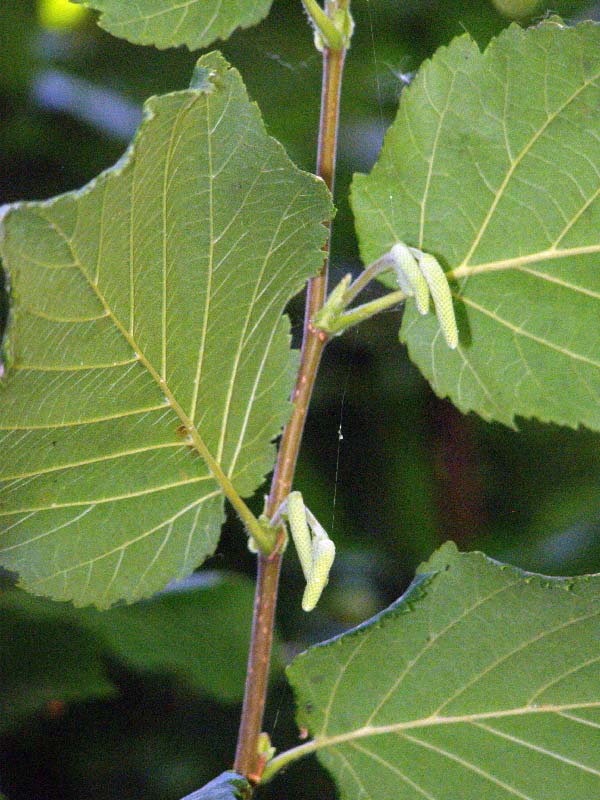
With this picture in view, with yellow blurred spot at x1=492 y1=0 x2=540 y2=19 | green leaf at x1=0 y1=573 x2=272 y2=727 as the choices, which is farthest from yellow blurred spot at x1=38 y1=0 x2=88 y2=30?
green leaf at x1=0 y1=573 x2=272 y2=727

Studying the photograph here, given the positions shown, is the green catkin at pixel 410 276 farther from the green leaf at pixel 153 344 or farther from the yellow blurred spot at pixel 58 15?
the yellow blurred spot at pixel 58 15

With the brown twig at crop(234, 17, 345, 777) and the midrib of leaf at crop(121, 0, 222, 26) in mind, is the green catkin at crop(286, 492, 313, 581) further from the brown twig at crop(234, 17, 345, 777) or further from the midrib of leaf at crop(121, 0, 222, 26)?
the midrib of leaf at crop(121, 0, 222, 26)

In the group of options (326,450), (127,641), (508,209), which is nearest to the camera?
(508,209)

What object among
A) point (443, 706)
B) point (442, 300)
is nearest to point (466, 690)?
point (443, 706)

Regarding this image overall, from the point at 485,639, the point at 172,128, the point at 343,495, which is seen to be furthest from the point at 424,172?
the point at 343,495

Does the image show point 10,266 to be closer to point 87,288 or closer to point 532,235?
point 87,288

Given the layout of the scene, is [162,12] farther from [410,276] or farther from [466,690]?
[466,690]
